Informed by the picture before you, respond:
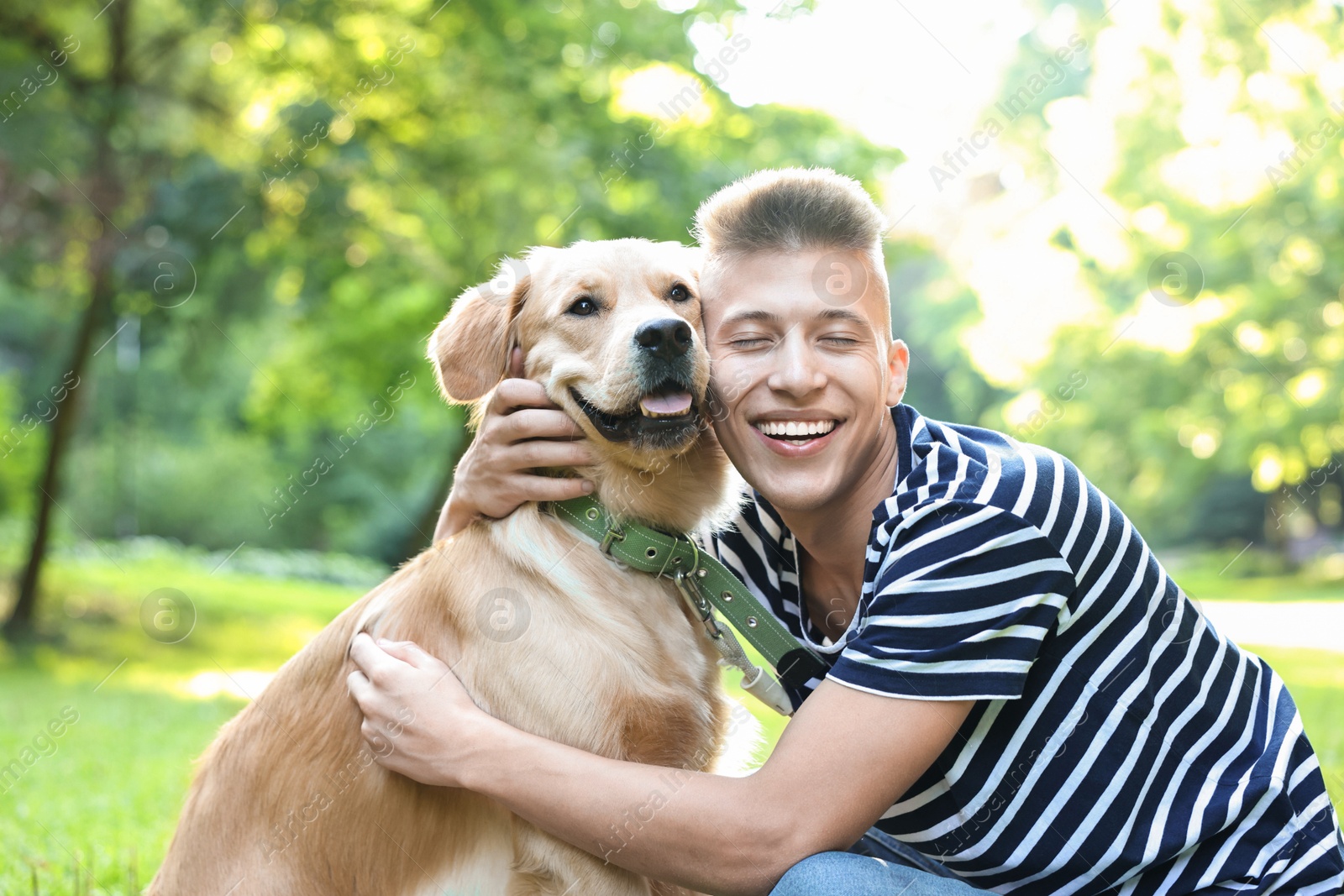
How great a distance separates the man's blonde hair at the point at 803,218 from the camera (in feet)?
7.45

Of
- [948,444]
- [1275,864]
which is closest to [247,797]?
[948,444]

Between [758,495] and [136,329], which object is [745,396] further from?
[136,329]

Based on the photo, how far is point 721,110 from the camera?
Result: 9562 mm

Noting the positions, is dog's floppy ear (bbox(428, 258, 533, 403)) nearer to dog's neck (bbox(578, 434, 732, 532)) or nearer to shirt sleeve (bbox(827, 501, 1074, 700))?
dog's neck (bbox(578, 434, 732, 532))

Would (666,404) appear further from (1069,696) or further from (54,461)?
(54,461)

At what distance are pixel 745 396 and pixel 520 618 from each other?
71cm

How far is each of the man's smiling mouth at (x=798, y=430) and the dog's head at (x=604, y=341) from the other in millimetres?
274

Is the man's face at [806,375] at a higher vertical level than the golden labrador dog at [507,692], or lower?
higher

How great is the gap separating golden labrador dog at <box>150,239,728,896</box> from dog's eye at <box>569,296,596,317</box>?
3.9 inches

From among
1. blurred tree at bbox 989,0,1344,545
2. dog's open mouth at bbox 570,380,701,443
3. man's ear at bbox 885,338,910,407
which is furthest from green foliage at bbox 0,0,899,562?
man's ear at bbox 885,338,910,407

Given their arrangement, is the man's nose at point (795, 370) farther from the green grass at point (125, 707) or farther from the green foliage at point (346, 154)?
the green foliage at point (346, 154)

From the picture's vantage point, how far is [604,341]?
2600mm

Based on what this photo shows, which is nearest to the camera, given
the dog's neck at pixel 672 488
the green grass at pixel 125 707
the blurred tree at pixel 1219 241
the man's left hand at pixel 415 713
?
the man's left hand at pixel 415 713

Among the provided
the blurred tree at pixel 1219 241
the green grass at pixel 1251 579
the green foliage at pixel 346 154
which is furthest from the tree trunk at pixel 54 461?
the green grass at pixel 1251 579
